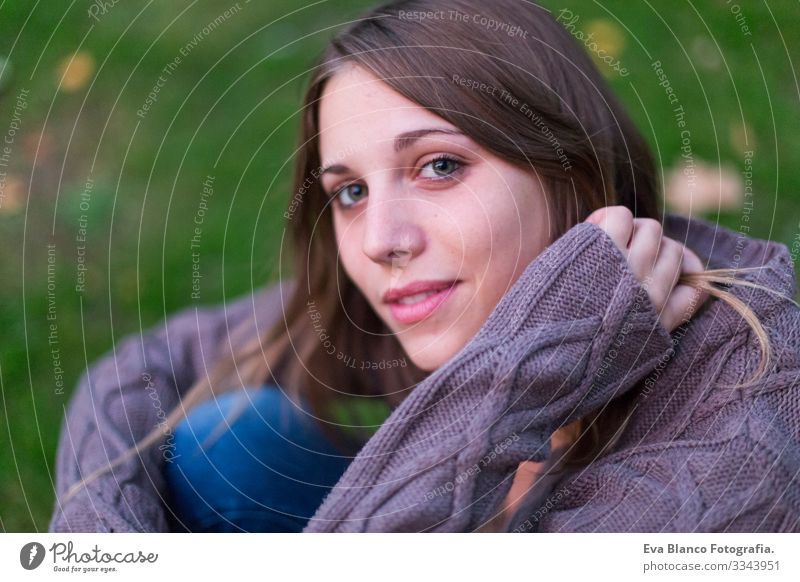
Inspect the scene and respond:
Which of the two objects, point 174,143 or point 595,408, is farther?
point 174,143

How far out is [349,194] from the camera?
873 mm

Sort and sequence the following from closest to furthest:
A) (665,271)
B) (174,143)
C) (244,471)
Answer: (665,271) → (244,471) → (174,143)

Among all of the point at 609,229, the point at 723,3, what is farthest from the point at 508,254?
the point at 723,3

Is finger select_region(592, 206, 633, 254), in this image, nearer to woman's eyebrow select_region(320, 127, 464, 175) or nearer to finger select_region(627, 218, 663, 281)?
finger select_region(627, 218, 663, 281)

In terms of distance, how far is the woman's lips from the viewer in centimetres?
84

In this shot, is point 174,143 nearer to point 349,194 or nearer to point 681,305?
point 349,194

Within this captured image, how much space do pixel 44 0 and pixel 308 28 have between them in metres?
0.31

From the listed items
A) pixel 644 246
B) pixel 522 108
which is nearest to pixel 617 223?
pixel 644 246

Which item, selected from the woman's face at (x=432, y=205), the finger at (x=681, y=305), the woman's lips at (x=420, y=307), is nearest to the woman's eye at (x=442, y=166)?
the woman's face at (x=432, y=205)

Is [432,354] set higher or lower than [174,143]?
lower
